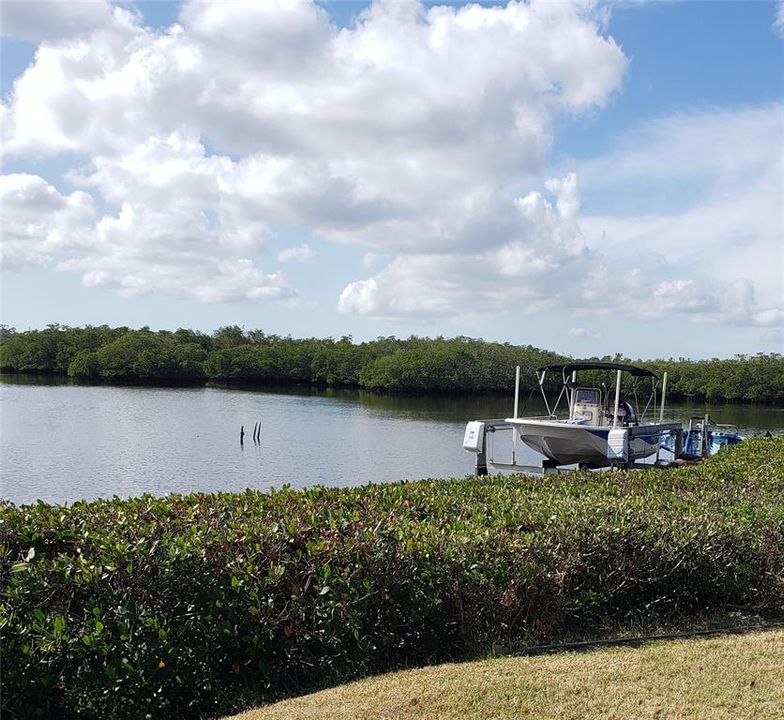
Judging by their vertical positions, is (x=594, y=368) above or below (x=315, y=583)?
above

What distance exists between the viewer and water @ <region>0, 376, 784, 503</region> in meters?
28.3

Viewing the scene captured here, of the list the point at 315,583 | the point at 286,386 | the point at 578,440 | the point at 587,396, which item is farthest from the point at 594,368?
the point at 286,386

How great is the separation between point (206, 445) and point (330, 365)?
68.4 meters

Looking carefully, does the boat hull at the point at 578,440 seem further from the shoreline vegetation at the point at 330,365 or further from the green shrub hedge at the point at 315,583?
the shoreline vegetation at the point at 330,365

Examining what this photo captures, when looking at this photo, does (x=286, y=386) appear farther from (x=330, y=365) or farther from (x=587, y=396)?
(x=587, y=396)

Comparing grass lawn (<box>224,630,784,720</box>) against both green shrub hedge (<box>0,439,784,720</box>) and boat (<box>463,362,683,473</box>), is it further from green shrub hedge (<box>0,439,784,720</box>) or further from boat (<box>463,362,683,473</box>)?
boat (<box>463,362,683,473</box>)

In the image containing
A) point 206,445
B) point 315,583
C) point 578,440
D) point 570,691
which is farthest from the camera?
point 206,445

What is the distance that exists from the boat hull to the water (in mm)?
7528

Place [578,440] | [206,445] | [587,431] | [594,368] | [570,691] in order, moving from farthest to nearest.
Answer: [206,445], [594,368], [578,440], [587,431], [570,691]

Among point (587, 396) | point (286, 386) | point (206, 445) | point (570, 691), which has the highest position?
point (587, 396)

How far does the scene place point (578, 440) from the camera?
19.4 meters

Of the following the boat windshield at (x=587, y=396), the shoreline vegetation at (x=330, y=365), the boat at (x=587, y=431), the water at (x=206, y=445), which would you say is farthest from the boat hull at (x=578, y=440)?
the shoreline vegetation at (x=330, y=365)

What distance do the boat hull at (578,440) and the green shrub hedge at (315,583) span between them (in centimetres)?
1120

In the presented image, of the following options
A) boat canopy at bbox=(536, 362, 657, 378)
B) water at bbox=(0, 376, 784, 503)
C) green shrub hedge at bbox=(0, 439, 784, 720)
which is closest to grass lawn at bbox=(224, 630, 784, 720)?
green shrub hedge at bbox=(0, 439, 784, 720)
